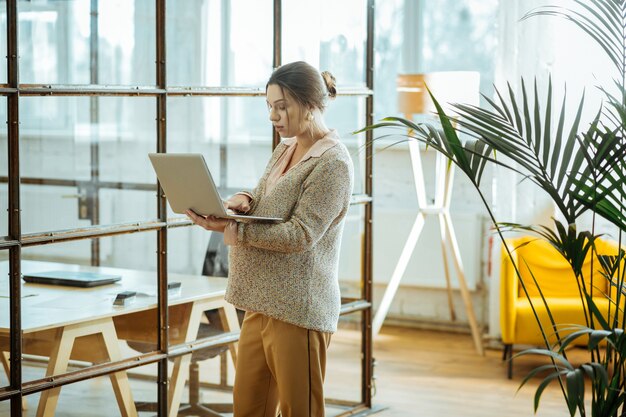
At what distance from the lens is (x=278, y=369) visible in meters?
2.67

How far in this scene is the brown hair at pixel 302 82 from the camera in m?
2.62

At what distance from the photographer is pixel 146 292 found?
10.2 feet

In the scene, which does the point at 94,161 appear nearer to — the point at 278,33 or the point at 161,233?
the point at 161,233

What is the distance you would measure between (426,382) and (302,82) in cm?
259

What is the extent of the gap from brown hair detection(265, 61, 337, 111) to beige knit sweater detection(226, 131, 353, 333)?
151 millimetres

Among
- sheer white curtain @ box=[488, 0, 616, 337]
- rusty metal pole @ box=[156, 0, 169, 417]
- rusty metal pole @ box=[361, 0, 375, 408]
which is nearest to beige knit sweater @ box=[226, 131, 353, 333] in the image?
rusty metal pole @ box=[156, 0, 169, 417]

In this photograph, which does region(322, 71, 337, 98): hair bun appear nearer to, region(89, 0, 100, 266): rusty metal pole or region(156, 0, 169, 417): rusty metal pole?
region(156, 0, 169, 417): rusty metal pole

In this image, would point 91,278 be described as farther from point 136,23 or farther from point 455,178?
point 455,178

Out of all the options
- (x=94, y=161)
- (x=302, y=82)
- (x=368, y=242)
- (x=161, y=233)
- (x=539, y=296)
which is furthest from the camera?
(x=539, y=296)

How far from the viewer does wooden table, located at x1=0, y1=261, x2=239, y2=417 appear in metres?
2.70

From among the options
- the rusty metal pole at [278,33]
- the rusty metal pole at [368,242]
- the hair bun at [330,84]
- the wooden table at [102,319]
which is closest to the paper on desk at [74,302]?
the wooden table at [102,319]

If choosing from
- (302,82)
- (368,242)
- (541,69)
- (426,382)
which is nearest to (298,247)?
(302,82)

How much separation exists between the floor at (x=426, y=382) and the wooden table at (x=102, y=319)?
107 millimetres

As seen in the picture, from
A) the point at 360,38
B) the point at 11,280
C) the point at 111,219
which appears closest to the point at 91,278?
the point at 111,219
